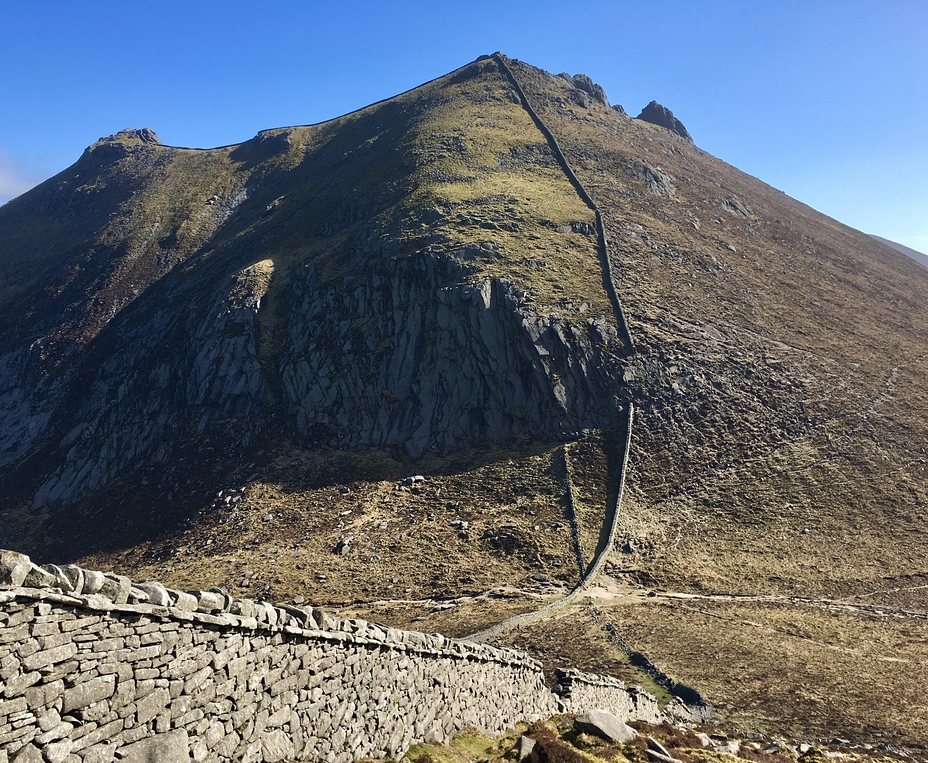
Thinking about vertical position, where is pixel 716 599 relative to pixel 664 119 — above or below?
below

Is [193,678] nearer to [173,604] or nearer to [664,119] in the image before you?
[173,604]

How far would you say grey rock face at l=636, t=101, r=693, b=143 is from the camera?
134375 mm

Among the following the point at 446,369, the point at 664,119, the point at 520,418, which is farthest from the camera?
the point at 664,119

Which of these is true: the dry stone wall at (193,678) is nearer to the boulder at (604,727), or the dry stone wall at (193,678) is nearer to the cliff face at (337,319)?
the boulder at (604,727)

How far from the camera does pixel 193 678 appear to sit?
371 inches

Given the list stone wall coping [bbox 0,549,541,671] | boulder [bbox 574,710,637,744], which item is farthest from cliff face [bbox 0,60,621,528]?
stone wall coping [bbox 0,549,541,671]

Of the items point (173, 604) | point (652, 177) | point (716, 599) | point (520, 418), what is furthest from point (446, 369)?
point (652, 177)

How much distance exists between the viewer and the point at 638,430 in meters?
52.7

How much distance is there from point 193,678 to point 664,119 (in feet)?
484

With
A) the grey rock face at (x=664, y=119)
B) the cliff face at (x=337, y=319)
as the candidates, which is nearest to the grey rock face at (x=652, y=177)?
the cliff face at (x=337, y=319)

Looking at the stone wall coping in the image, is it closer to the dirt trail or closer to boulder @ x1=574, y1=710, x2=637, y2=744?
boulder @ x1=574, y1=710, x2=637, y2=744

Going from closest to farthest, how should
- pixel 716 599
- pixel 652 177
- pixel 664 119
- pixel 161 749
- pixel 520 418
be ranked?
pixel 161 749
pixel 716 599
pixel 520 418
pixel 652 177
pixel 664 119

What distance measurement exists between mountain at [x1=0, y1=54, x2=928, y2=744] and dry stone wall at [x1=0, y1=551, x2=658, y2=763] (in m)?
18.5

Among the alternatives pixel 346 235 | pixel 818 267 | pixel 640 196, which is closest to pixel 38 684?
pixel 346 235
